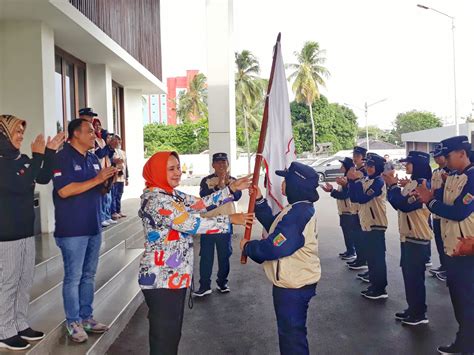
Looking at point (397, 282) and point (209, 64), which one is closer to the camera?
point (397, 282)

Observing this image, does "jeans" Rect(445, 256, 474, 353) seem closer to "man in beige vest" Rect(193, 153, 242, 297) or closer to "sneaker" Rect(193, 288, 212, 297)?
"man in beige vest" Rect(193, 153, 242, 297)

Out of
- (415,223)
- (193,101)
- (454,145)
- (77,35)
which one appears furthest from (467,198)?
(193,101)

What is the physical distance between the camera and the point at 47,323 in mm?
3918

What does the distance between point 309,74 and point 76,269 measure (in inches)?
1653

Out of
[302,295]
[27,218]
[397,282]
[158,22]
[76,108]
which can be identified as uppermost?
[158,22]

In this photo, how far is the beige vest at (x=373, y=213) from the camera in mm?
5676

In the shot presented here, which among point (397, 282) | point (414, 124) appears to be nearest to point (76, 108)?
point (397, 282)

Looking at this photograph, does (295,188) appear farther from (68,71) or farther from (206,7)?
(206,7)

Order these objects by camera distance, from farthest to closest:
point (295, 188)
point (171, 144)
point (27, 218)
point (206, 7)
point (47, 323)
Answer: point (171, 144) → point (206, 7) → point (47, 323) → point (27, 218) → point (295, 188)

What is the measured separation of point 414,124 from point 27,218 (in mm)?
65938

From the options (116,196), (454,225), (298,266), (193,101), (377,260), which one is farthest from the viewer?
(193,101)

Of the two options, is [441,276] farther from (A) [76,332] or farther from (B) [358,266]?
(A) [76,332]

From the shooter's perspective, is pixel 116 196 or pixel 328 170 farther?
pixel 328 170

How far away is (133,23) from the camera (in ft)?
39.1
